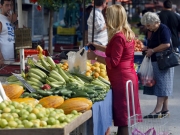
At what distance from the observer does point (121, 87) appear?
625 centimetres

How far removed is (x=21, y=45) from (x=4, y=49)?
3.96ft

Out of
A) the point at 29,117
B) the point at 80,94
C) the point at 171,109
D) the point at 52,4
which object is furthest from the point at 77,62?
the point at 52,4

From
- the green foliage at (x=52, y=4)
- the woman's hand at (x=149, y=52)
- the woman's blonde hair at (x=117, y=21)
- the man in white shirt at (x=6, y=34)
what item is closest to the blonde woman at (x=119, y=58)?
the woman's blonde hair at (x=117, y=21)

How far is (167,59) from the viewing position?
8312mm

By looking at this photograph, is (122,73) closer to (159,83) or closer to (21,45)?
(21,45)

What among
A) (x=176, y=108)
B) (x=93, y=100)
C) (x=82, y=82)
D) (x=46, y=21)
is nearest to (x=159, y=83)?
(x=176, y=108)

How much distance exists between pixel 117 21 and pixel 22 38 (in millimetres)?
1741

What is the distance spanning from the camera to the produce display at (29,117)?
4.36 metres

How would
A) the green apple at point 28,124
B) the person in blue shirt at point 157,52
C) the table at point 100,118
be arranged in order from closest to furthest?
the green apple at point 28,124 < the table at point 100,118 < the person in blue shirt at point 157,52

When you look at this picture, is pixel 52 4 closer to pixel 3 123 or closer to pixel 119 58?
pixel 119 58

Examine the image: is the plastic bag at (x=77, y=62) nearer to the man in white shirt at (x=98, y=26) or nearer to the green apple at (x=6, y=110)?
the green apple at (x=6, y=110)

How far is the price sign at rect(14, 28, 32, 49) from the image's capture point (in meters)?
7.12

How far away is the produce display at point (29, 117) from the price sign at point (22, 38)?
231 centimetres

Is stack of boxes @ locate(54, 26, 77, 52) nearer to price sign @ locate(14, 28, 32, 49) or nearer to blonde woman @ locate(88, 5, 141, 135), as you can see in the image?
price sign @ locate(14, 28, 32, 49)
